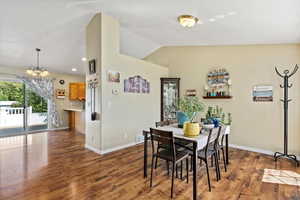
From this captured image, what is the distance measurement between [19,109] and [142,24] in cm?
534

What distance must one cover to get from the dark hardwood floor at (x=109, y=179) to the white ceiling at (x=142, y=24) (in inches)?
104

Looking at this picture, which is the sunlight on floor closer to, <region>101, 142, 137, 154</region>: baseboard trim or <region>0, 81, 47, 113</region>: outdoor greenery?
<region>101, 142, 137, 154</region>: baseboard trim

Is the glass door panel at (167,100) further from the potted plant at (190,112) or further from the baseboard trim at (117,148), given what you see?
the potted plant at (190,112)

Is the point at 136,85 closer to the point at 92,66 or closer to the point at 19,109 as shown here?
the point at 92,66

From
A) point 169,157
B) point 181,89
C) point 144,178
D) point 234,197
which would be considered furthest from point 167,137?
point 181,89

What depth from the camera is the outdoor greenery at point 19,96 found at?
566cm

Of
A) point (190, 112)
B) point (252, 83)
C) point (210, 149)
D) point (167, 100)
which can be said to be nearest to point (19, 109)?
point (167, 100)

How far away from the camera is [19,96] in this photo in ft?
19.6

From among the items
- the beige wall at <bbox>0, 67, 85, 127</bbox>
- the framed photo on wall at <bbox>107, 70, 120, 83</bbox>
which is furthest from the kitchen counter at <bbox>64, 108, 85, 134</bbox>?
the framed photo on wall at <bbox>107, 70, 120, 83</bbox>

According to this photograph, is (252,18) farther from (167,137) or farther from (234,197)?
(234,197)

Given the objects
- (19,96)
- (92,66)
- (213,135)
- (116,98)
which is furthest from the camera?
(19,96)

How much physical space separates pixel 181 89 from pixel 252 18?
256 cm

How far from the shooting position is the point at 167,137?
7.18 ft

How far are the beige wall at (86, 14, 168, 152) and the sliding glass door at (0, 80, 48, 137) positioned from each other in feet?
11.7
